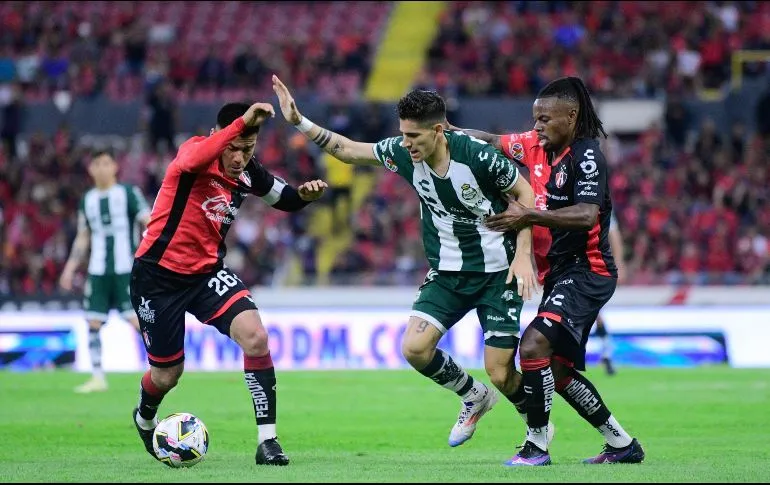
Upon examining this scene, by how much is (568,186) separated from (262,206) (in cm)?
1684

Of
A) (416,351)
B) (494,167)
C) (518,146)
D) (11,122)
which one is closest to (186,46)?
(11,122)

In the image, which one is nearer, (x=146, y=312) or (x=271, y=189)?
(x=146, y=312)

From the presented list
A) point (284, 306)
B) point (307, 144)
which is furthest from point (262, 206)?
point (284, 306)

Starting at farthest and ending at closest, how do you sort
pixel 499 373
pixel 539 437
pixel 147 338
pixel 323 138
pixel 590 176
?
pixel 323 138 < pixel 147 338 < pixel 499 373 < pixel 539 437 < pixel 590 176

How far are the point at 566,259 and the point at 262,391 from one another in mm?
2230

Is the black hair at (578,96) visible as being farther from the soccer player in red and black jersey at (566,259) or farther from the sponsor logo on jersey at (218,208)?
the sponsor logo on jersey at (218,208)

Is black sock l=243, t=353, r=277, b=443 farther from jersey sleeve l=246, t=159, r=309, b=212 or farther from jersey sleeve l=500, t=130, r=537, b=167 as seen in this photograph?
jersey sleeve l=500, t=130, r=537, b=167

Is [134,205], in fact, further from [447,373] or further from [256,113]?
[256,113]

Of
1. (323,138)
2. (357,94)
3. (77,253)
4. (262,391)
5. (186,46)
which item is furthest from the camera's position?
(186,46)

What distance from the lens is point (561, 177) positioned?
8.62 meters

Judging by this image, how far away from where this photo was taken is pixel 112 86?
97.5ft

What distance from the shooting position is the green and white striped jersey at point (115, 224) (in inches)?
596

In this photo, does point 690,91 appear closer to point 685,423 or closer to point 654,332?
point 654,332

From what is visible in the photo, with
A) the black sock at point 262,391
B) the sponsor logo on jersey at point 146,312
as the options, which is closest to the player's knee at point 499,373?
the black sock at point 262,391
